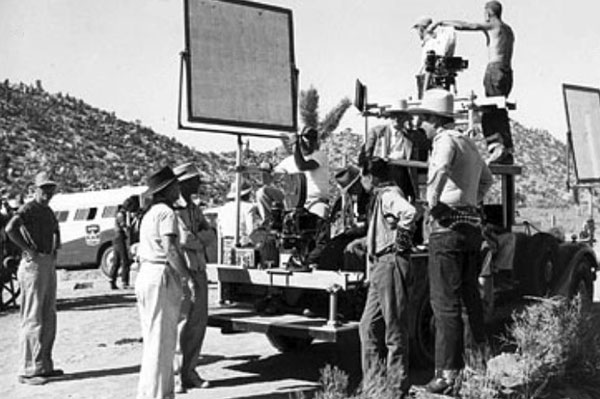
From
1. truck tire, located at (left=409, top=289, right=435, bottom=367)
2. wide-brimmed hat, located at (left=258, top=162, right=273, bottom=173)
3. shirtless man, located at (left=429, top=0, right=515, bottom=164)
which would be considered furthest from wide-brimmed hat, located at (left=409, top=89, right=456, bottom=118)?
shirtless man, located at (left=429, top=0, right=515, bottom=164)

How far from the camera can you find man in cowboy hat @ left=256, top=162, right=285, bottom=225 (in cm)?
859

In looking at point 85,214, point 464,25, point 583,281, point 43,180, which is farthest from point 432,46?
point 85,214

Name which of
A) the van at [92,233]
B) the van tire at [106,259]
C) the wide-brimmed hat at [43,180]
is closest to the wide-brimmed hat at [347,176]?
the wide-brimmed hat at [43,180]

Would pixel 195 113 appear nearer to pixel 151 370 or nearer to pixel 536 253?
pixel 151 370

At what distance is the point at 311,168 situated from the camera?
871 cm

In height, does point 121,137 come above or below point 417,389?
above

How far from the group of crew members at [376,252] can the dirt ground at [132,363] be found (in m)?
0.39

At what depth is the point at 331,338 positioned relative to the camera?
7.01 metres

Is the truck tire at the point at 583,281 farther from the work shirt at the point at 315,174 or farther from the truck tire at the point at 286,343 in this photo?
the work shirt at the point at 315,174

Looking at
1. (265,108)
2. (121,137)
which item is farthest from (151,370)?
(121,137)

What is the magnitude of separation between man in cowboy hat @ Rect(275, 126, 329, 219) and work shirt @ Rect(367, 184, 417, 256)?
1816mm

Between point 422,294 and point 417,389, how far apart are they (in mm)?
1517

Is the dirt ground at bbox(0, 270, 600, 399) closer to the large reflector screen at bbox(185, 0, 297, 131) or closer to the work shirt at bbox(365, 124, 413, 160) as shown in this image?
the work shirt at bbox(365, 124, 413, 160)

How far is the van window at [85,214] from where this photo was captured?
23.7m
